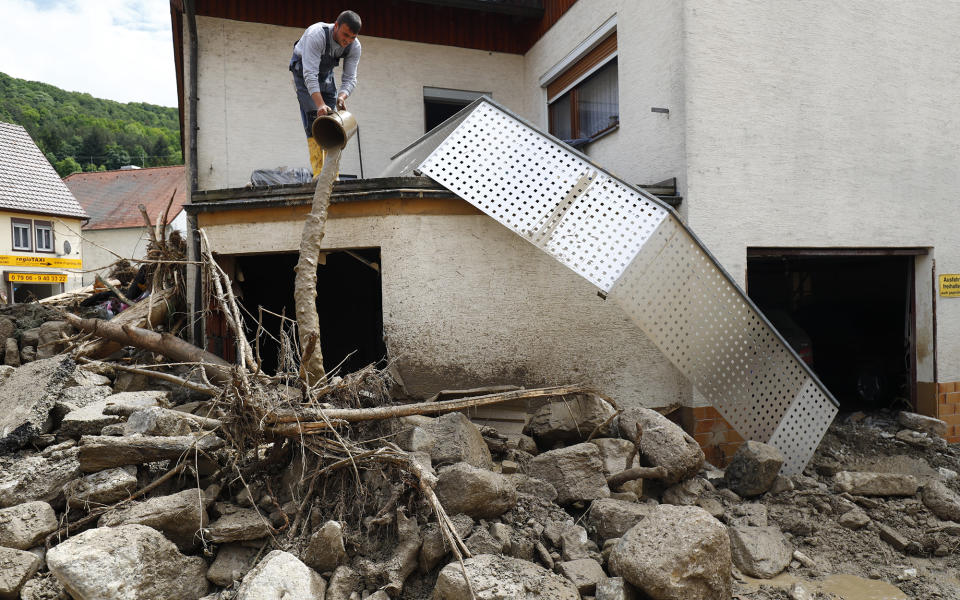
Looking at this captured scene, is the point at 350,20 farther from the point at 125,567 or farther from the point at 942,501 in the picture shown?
the point at 942,501

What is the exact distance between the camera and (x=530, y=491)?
3826 mm

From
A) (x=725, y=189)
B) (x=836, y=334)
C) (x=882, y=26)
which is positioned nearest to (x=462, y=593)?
(x=725, y=189)

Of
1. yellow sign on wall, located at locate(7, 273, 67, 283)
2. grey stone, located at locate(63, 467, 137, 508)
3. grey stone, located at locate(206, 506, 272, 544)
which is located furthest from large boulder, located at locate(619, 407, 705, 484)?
yellow sign on wall, located at locate(7, 273, 67, 283)

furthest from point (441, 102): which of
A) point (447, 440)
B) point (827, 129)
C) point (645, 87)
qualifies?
point (447, 440)

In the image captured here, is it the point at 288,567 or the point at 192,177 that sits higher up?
the point at 192,177

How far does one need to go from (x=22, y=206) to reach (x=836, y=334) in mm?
29142

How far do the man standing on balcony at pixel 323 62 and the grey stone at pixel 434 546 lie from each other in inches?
136

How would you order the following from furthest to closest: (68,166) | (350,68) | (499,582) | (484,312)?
(68,166) → (350,68) → (484,312) → (499,582)

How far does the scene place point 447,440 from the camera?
392 centimetres

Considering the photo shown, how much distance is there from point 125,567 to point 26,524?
0.82 m

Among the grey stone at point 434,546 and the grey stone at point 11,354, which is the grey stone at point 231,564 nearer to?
the grey stone at point 434,546

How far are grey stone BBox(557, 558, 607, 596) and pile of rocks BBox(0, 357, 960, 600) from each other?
1 centimetres

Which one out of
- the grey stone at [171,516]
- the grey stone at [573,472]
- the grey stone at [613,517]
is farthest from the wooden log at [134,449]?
the grey stone at [613,517]

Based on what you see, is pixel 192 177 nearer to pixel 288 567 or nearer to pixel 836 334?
pixel 288 567
